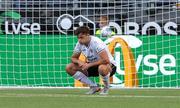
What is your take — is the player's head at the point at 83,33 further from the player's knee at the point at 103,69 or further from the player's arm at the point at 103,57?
the player's knee at the point at 103,69

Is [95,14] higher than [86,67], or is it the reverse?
[95,14]

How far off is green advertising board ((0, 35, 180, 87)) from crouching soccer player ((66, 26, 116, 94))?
3.68 metres

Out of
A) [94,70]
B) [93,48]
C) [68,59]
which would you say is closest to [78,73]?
[94,70]

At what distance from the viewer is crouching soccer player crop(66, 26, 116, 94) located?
40.1 feet

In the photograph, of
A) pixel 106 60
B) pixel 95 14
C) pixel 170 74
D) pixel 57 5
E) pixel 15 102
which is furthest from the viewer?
pixel 57 5

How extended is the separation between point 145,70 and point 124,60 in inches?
21.9

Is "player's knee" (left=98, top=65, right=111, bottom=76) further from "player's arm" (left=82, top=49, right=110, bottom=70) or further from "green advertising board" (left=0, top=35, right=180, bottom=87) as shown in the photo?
"green advertising board" (left=0, top=35, right=180, bottom=87)

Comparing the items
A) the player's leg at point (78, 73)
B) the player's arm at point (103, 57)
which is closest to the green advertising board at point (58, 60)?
the player's leg at point (78, 73)

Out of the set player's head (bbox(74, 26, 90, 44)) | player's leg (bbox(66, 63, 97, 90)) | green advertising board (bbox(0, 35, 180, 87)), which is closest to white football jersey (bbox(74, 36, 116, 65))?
player's head (bbox(74, 26, 90, 44))

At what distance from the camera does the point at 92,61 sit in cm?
1259

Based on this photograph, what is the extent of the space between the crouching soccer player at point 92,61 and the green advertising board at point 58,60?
12.1 feet

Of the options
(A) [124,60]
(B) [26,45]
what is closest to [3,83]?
(B) [26,45]

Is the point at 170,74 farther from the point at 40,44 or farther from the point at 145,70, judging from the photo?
the point at 40,44

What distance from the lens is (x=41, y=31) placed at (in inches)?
765
